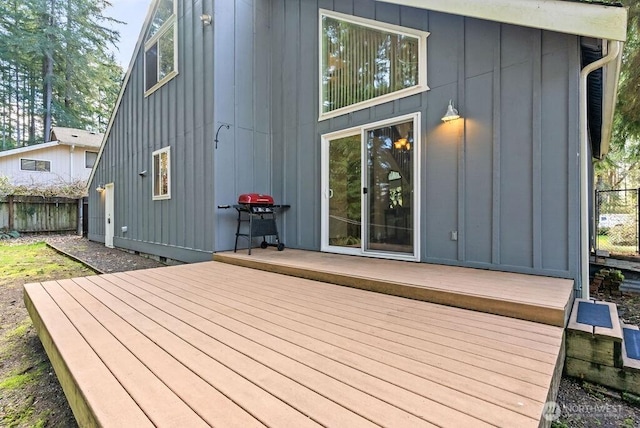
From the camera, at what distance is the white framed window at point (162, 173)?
20.4ft

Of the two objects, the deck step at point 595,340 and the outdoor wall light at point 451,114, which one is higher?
the outdoor wall light at point 451,114

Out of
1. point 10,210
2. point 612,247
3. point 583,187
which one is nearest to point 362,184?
point 583,187

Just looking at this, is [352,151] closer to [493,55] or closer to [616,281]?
[493,55]

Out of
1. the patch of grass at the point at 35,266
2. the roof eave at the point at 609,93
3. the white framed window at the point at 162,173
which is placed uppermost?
the roof eave at the point at 609,93

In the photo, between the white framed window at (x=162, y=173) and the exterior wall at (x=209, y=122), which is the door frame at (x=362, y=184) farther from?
the white framed window at (x=162, y=173)

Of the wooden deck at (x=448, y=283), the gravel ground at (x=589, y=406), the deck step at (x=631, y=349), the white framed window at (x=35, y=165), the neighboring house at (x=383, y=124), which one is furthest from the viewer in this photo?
the white framed window at (x=35, y=165)

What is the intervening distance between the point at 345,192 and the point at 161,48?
537 centimetres

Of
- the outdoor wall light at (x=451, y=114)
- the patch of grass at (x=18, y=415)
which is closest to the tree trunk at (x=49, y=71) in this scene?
the patch of grass at (x=18, y=415)

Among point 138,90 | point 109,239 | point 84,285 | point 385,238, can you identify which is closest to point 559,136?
point 385,238

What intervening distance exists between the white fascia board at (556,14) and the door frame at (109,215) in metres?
9.55

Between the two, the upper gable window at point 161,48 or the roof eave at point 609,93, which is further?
the upper gable window at point 161,48

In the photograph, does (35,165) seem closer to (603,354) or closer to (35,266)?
(35,266)

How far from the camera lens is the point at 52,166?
14.9m

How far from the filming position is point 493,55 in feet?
10.6
